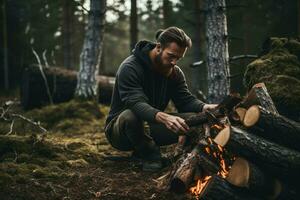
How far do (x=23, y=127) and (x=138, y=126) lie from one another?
484cm

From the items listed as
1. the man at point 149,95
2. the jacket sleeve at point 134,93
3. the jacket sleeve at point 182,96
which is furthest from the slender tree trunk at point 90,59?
the jacket sleeve at point 134,93

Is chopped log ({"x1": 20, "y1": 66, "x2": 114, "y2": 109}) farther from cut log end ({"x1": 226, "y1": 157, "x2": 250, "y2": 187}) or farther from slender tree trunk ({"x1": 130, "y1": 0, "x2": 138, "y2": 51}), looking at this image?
cut log end ({"x1": 226, "y1": 157, "x2": 250, "y2": 187})

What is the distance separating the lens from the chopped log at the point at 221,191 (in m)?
4.25

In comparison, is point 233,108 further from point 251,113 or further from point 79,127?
point 79,127

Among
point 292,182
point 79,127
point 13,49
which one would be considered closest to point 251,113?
point 292,182

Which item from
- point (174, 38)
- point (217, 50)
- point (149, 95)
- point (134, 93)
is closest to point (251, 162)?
point (134, 93)

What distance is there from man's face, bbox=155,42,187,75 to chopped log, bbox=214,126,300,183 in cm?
137

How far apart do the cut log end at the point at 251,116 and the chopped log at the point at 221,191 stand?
675 mm

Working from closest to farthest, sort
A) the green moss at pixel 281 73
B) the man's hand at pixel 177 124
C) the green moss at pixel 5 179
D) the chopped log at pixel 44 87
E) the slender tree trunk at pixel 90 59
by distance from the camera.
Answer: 1. the man's hand at pixel 177 124
2. the green moss at pixel 5 179
3. the green moss at pixel 281 73
4. the slender tree trunk at pixel 90 59
5. the chopped log at pixel 44 87

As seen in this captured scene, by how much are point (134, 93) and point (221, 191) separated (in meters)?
1.74

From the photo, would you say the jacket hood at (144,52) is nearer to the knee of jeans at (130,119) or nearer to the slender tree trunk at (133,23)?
the knee of jeans at (130,119)

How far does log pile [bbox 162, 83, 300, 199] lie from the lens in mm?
4309

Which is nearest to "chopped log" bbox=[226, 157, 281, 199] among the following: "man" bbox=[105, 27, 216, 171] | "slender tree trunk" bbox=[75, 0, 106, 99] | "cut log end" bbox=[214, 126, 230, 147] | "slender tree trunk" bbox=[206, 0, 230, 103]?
"cut log end" bbox=[214, 126, 230, 147]

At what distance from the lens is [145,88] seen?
19.1 ft
